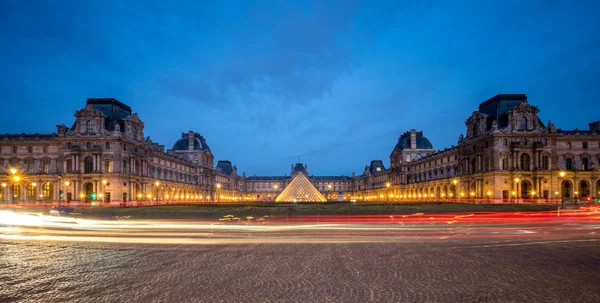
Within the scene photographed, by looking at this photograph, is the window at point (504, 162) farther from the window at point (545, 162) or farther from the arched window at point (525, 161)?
the window at point (545, 162)

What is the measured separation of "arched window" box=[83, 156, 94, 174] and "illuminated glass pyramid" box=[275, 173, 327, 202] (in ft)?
97.7

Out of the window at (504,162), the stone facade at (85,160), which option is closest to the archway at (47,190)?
the stone facade at (85,160)

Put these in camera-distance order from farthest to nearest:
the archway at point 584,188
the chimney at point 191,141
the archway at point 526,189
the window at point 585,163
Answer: the chimney at point 191,141 → the window at point 585,163 → the archway at point 584,188 → the archway at point 526,189

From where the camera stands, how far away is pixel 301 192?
207 ft

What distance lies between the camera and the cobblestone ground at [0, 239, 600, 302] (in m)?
6.66

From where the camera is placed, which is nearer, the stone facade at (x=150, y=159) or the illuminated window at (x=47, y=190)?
the stone facade at (x=150, y=159)

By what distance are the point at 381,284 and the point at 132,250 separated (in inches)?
327

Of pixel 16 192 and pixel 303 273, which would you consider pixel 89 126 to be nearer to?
pixel 16 192

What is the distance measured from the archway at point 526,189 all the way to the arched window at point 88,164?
6667 cm

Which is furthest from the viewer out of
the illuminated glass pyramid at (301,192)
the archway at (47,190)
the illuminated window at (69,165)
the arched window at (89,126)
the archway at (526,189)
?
the illuminated glass pyramid at (301,192)

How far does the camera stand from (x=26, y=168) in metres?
59.3

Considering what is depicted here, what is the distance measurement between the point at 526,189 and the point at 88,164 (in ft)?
224

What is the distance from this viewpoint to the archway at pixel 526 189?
2213 inches

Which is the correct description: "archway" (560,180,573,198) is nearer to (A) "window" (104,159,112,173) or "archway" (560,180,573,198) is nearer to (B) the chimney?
(A) "window" (104,159,112,173)
